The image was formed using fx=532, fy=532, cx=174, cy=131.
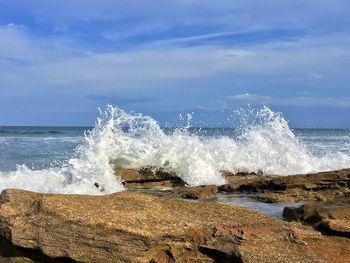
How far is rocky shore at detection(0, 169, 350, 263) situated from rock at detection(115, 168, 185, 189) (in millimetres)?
4878

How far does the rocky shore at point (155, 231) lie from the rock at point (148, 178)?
4878mm

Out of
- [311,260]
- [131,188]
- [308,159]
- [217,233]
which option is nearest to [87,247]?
[217,233]

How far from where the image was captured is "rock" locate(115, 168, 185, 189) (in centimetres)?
1037

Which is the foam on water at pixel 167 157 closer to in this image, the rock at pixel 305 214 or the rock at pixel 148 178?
the rock at pixel 148 178

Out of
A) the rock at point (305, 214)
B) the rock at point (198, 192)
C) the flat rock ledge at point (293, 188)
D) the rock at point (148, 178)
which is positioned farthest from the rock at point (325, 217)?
the rock at point (148, 178)

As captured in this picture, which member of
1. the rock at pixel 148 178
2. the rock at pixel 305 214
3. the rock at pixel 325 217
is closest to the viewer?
the rock at pixel 325 217

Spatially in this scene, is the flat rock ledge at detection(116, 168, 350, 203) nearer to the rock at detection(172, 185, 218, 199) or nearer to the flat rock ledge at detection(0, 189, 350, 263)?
the rock at detection(172, 185, 218, 199)

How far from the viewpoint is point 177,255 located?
4.57 metres

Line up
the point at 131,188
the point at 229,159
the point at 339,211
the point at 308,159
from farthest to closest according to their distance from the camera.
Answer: the point at 308,159
the point at 229,159
the point at 131,188
the point at 339,211

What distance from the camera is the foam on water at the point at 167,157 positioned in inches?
417

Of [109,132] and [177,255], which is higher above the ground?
[109,132]

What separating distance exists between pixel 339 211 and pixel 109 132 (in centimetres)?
763

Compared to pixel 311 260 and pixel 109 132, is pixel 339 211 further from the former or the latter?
pixel 109 132

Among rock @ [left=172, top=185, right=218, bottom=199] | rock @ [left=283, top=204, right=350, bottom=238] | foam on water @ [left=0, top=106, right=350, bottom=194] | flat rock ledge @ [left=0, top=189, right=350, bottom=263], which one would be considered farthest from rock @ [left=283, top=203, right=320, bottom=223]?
foam on water @ [left=0, top=106, right=350, bottom=194]
